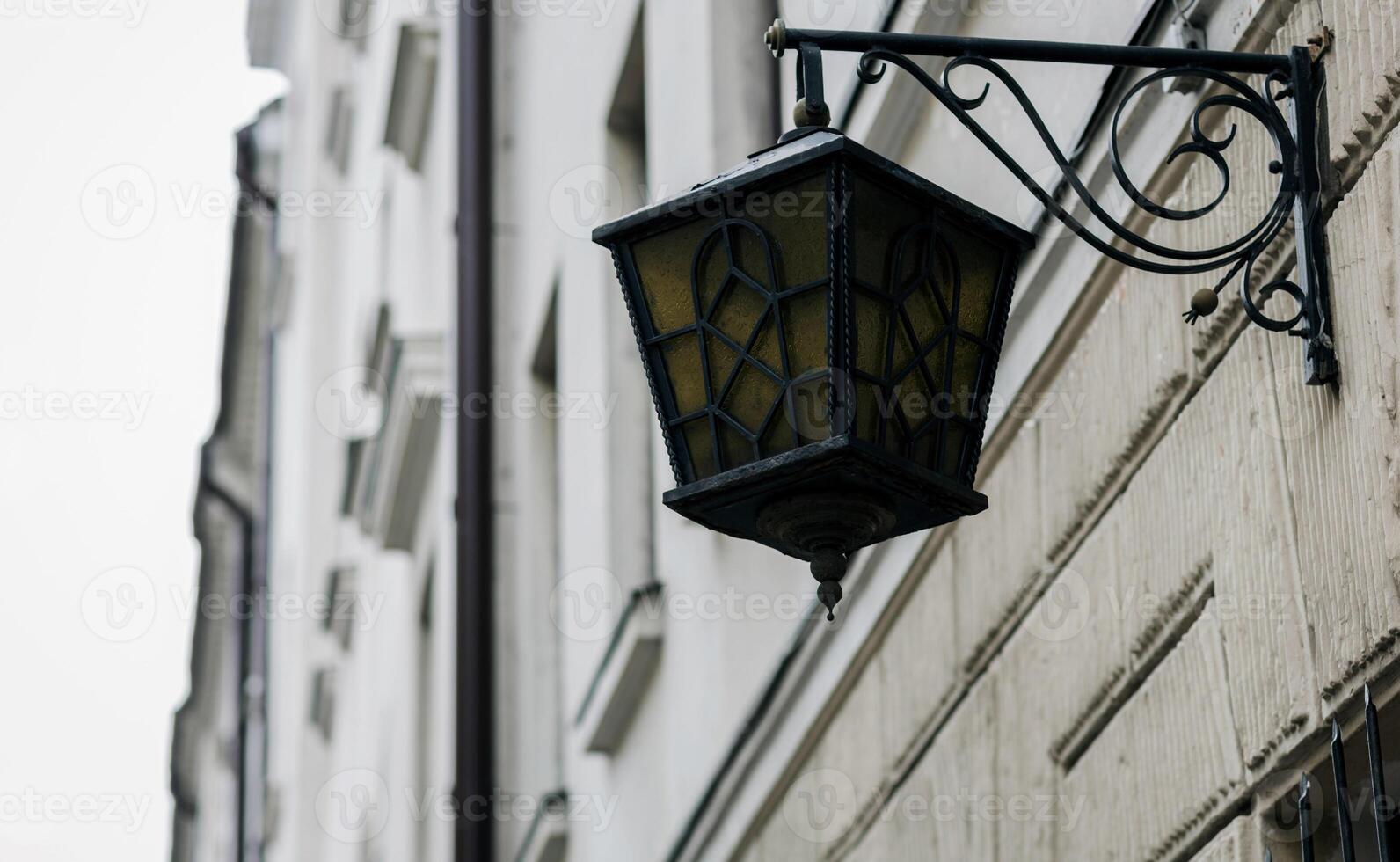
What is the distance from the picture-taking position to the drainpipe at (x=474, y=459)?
397 inches

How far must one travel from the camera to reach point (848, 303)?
2.97 metres

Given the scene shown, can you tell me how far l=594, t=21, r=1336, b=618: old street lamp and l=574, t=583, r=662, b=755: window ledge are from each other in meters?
4.27

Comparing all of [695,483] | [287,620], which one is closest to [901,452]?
[695,483]
